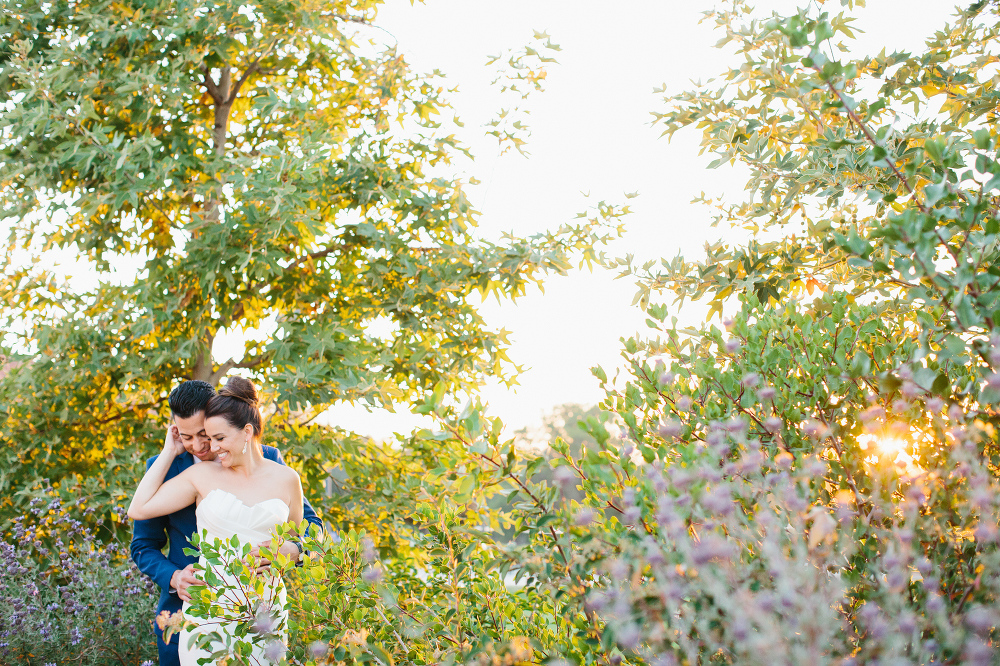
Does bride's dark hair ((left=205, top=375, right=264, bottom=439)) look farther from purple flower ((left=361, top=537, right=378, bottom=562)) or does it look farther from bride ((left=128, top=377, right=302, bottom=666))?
purple flower ((left=361, top=537, right=378, bottom=562))

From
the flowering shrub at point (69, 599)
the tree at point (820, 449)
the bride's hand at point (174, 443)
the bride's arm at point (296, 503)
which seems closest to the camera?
the tree at point (820, 449)

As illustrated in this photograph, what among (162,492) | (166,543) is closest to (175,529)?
(166,543)

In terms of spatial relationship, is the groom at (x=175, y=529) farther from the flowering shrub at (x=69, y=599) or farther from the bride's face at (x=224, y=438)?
the flowering shrub at (x=69, y=599)

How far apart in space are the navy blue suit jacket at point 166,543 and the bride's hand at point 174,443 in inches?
6.2

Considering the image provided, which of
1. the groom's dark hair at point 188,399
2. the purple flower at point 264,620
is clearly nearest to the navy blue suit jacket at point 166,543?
the groom's dark hair at point 188,399

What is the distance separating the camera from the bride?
3160 millimetres

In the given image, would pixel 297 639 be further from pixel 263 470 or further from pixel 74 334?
pixel 74 334

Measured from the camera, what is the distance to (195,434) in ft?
10.6

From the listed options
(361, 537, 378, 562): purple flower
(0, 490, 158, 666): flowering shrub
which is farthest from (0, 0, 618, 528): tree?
(361, 537, 378, 562): purple flower

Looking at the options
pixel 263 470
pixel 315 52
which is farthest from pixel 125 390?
pixel 315 52

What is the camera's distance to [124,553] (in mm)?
4641

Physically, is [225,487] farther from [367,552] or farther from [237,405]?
[367,552]

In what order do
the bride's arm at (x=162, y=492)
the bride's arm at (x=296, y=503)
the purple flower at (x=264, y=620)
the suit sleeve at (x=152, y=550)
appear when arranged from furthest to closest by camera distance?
the bride's arm at (x=296, y=503) → the bride's arm at (x=162, y=492) → the suit sleeve at (x=152, y=550) → the purple flower at (x=264, y=620)

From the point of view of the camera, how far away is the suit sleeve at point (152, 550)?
300cm
